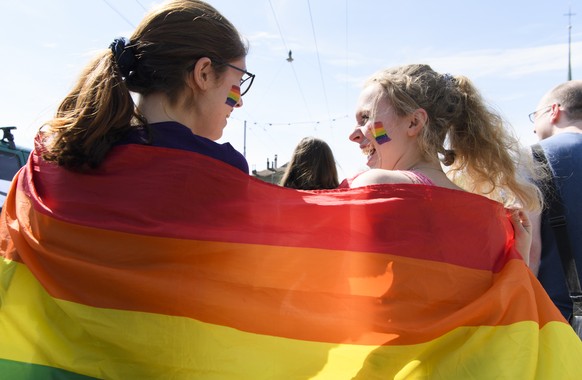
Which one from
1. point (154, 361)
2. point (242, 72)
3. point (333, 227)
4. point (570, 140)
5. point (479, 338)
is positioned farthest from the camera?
point (570, 140)

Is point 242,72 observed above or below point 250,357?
above

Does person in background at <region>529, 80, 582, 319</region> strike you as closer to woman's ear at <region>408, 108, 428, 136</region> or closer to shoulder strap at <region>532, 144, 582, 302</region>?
shoulder strap at <region>532, 144, 582, 302</region>

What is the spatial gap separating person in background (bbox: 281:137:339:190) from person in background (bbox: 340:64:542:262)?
5.22 ft

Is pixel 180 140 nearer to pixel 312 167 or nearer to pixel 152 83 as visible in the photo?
pixel 152 83

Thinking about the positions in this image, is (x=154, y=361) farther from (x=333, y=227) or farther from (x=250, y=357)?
(x=333, y=227)

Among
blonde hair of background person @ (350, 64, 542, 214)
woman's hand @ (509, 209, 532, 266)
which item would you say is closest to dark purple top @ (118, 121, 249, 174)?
blonde hair of background person @ (350, 64, 542, 214)

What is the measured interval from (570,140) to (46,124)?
229 cm

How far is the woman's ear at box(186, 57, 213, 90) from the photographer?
5.20 feet

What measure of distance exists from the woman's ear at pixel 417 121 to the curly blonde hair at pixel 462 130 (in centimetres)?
2

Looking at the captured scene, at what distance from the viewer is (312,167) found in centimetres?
349

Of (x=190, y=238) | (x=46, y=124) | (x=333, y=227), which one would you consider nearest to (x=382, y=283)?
(x=333, y=227)

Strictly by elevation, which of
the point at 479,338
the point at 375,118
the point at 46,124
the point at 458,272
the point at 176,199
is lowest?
the point at 479,338

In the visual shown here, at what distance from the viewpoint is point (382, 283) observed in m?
1.49

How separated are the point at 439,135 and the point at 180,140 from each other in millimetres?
930
